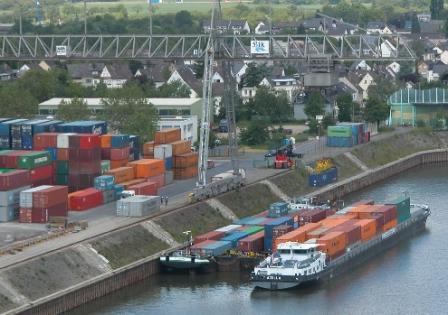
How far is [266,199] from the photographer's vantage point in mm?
48094

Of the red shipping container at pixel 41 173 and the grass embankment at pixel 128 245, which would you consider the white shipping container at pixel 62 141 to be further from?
the grass embankment at pixel 128 245

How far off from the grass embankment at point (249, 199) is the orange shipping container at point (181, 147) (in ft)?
10.0

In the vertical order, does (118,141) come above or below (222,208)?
above

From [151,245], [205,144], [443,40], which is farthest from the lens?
[443,40]

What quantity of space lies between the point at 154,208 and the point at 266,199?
21.0 ft

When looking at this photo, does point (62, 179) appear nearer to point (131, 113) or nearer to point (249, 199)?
point (249, 199)

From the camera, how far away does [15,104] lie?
56781 mm

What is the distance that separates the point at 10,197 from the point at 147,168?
278 inches

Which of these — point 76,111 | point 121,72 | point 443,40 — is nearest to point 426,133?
point 76,111

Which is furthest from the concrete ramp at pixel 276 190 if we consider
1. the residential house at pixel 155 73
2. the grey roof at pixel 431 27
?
the grey roof at pixel 431 27

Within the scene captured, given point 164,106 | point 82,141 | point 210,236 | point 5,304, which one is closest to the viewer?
point 5,304

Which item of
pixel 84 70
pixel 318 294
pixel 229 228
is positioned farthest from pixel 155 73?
pixel 318 294

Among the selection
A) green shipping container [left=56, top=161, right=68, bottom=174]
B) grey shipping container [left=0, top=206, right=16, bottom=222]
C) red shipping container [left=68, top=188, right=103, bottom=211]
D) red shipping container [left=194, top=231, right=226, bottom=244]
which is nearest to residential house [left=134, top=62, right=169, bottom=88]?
green shipping container [left=56, top=161, right=68, bottom=174]

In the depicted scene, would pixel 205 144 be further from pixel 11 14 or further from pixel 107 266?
pixel 11 14
